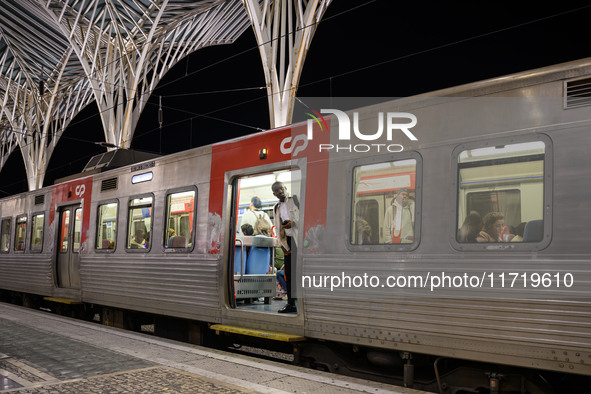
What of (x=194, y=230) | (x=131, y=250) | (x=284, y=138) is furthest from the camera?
(x=131, y=250)

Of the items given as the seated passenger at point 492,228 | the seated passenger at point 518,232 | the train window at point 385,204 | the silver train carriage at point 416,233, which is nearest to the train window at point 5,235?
the silver train carriage at point 416,233

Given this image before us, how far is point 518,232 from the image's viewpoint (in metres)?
4.57

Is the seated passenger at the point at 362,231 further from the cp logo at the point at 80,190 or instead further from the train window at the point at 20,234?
the train window at the point at 20,234

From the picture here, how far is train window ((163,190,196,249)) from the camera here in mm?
8047

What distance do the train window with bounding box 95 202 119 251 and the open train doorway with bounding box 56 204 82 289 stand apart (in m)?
1.00

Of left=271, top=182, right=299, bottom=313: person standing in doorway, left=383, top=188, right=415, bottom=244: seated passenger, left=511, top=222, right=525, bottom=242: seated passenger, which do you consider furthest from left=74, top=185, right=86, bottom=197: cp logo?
left=511, top=222, right=525, bottom=242: seated passenger

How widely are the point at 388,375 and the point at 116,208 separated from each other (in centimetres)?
626

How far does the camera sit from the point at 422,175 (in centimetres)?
529

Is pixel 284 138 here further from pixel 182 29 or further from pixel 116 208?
pixel 182 29

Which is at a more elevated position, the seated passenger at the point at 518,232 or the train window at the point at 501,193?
the train window at the point at 501,193

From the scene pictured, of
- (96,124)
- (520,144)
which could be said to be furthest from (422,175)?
(96,124)

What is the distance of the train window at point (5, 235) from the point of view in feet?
48.4

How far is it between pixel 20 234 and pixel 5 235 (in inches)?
52.4

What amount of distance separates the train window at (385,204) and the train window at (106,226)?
223 inches
